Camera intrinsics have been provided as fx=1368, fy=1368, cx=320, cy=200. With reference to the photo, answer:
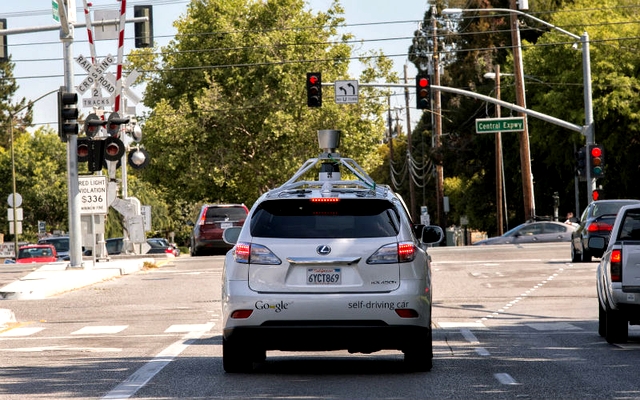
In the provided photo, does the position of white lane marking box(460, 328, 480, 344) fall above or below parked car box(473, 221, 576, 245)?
below

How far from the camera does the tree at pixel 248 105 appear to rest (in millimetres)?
74625

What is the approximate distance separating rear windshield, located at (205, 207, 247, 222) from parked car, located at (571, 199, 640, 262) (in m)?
12.2

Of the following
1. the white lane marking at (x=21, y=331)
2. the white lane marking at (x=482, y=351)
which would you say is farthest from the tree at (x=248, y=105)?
the white lane marking at (x=482, y=351)

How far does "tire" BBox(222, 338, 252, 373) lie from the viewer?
1242 centimetres

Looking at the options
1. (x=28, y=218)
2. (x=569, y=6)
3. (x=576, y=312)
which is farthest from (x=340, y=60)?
(x=576, y=312)

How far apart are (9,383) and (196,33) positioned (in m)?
65.3

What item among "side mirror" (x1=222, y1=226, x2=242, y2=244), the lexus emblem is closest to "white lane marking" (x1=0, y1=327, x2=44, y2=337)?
"side mirror" (x1=222, y1=226, x2=242, y2=244)

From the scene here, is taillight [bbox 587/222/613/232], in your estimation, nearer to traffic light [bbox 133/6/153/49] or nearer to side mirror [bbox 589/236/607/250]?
traffic light [bbox 133/6/153/49]

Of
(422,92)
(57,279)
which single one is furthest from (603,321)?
(422,92)

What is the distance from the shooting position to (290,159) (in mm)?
74438

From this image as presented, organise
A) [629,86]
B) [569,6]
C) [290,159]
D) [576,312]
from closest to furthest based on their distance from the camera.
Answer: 1. [576,312]
2. [629,86]
3. [569,6]
4. [290,159]

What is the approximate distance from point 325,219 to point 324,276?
57cm

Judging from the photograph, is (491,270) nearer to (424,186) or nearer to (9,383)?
(9,383)

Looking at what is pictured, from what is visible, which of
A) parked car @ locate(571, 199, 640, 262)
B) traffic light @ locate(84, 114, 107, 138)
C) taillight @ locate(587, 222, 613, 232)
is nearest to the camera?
traffic light @ locate(84, 114, 107, 138)
